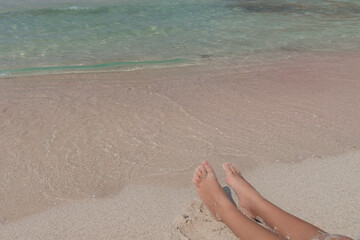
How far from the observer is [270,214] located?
217 cm

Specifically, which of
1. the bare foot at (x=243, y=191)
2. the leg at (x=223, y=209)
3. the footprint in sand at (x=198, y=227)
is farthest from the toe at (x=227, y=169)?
the footprint in sand at (x=198, y=227)

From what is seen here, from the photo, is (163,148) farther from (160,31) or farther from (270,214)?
(160,31)

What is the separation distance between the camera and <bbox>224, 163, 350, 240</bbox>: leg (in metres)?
1.92

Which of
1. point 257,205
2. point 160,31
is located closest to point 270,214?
point 257,205

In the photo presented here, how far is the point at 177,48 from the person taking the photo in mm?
6797

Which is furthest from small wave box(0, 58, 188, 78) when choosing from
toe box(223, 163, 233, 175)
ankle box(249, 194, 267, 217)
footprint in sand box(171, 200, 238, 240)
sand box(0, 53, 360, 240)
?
ankle box(249, 194, 267, 217)

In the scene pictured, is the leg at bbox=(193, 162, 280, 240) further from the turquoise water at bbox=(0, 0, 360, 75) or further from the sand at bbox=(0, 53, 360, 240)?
the turquoise water at bbox=(0, 0, 360, 75)

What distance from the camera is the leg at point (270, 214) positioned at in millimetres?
1916

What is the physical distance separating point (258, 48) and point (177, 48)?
1503 mm

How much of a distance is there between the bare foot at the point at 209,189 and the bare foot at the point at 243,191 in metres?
0.11

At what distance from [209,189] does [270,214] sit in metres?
0.46

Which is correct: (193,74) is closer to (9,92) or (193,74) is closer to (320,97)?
(320,97)

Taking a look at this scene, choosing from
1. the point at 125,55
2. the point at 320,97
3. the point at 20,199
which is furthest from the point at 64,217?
the point at 125,55

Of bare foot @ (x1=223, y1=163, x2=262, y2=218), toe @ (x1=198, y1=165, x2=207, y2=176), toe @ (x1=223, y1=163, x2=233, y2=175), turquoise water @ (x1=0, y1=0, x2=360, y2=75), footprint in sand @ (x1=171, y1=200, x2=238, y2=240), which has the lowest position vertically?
footprint in sand @ (x1=171, y1=200, x2=238, y2=240)
